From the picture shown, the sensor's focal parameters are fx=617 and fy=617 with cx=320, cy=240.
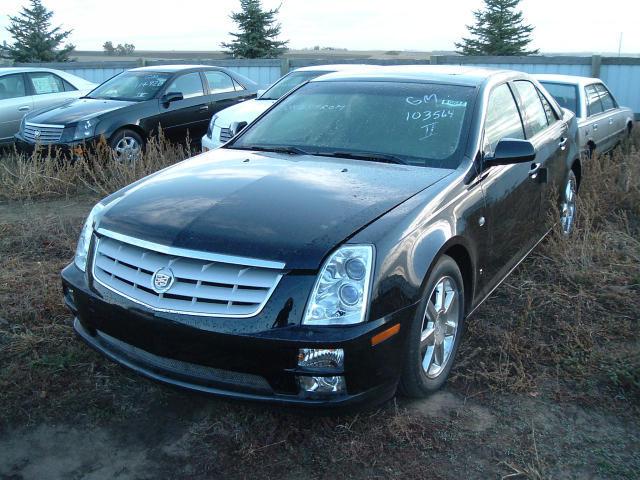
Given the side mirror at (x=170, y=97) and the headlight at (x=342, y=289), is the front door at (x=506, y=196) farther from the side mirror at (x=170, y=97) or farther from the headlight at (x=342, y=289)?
the side mirror at (x=170, y=97)

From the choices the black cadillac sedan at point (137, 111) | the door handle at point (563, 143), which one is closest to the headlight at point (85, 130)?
the black cadillac sedan at point (137, 111)

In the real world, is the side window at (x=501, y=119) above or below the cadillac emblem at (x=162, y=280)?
above

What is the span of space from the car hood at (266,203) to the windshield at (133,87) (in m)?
5.90

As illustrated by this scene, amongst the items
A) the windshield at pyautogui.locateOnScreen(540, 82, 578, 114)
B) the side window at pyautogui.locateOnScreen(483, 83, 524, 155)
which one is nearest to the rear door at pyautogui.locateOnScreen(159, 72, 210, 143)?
the windshield at pyautogui.locateOnScreen(540, 82, 578, 114)

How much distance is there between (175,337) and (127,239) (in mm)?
564

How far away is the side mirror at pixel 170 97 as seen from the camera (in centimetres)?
898

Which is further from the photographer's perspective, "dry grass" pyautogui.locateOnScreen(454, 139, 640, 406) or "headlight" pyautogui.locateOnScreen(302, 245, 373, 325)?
"dry grass" pyautogui.locateOnScreen(454, 139, 640, 406)

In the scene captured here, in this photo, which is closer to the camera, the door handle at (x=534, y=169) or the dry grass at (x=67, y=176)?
the door handle at (x=534, y=169)

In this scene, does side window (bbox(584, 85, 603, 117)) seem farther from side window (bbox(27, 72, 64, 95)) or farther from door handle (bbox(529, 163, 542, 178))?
side window (bbox(27, 72, 64, 95))

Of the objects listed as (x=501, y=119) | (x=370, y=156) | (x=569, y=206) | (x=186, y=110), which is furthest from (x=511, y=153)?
(x=186, y=110)

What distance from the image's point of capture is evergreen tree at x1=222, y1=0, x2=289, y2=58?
Result: 28.0m

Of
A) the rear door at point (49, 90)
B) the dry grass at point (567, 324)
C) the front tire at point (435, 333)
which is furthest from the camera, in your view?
the rear door at point (49, 90)

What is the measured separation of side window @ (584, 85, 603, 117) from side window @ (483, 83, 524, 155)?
13.2ft

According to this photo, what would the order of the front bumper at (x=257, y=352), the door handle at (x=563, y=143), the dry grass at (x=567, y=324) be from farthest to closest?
the door handle at (x=563, y=143) < the dry grass at (x=567, y=324) < the front bumper at (x=257, y=352)
